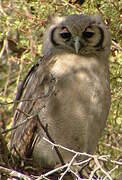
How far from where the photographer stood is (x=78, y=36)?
351cm

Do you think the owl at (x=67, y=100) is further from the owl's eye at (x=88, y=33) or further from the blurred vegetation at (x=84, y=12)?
the blurred vegetation at (x=84, y=12)

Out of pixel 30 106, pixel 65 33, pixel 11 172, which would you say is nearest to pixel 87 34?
pixel 65 33

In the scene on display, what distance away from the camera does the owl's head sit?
3.51m

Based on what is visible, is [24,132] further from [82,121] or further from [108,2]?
[108,2]

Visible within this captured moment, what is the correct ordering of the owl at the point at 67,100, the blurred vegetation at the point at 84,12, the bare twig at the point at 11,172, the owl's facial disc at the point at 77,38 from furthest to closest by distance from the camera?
the blurred vegetation at the point at 84,12
the owl's facial disc at the point at 77,38
the owl at the point at 67,100
the bare twig at the point at 11,172

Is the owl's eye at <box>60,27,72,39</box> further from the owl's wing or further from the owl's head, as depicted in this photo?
the owl's wing

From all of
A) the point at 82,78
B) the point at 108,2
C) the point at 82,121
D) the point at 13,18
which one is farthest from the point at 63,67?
the point at 13,18

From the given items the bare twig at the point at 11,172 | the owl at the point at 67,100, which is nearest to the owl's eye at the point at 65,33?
the owl at the point at 67,100

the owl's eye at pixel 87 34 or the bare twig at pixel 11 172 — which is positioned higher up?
the owl's eye at pixel 87 34

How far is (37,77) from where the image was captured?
3.46 m

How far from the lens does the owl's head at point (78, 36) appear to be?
3510 mm

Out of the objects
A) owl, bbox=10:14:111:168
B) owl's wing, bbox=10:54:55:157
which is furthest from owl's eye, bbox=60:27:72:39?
owl's wing, bbox=10:54:55:157

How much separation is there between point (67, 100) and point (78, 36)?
43 cm

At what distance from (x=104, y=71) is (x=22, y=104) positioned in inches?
21.9
